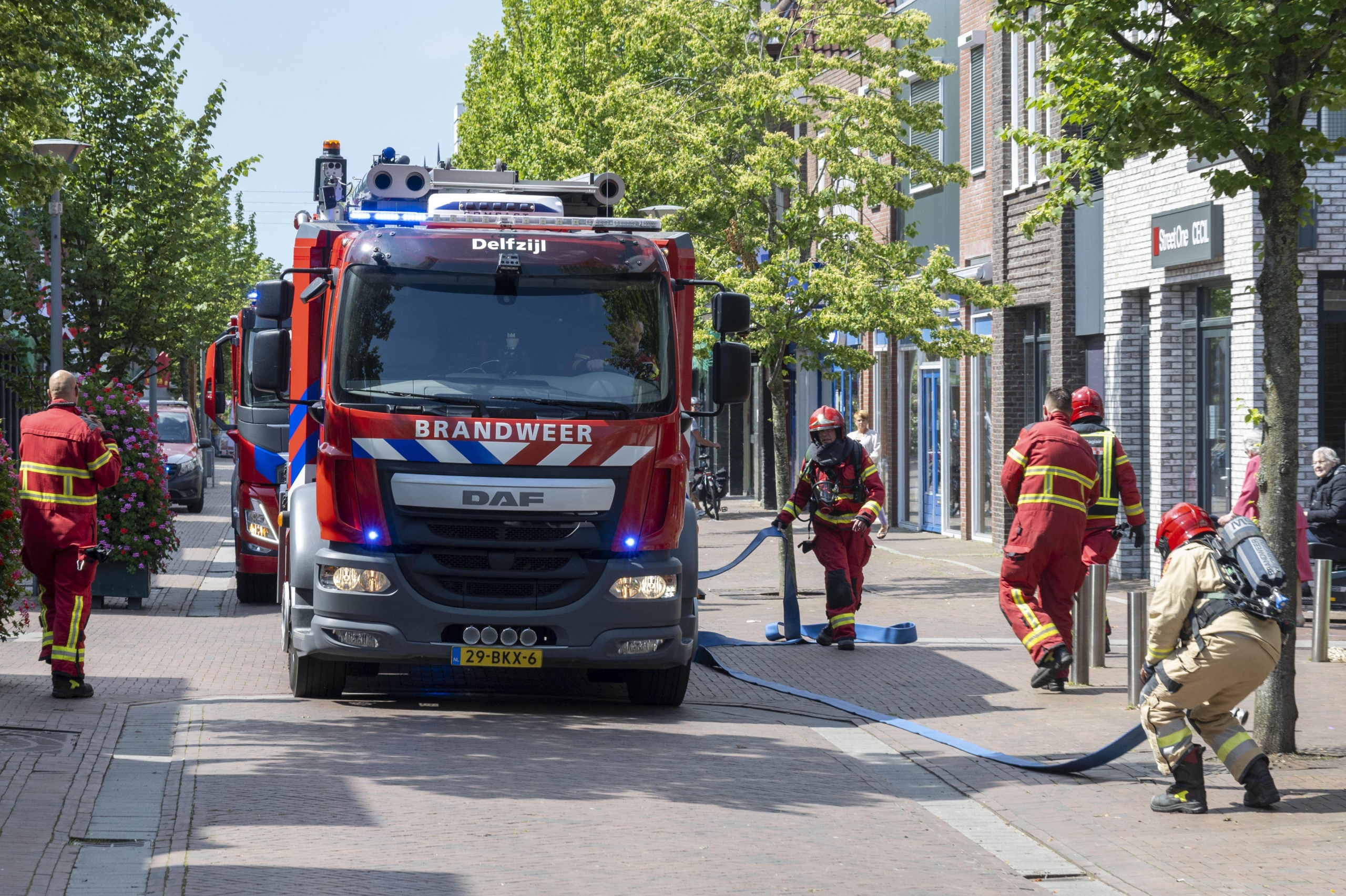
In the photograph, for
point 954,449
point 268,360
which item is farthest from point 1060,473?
point 954,449

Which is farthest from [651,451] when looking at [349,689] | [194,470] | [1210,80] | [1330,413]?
[194,470]

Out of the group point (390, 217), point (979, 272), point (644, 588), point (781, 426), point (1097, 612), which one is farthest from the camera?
point (979, 272)

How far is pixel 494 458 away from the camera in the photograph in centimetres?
966

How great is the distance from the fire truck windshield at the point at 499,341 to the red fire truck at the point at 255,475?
237 inches

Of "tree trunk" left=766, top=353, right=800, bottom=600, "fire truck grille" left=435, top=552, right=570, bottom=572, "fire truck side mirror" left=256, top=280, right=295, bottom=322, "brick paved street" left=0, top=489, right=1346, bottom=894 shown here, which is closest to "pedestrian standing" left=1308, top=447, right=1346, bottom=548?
A: "brick paved street" left=0, top=489, right=1346, bottom=894

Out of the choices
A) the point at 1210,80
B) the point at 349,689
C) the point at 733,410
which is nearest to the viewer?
the point at 1210,80

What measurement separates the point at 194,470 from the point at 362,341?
2383 cm

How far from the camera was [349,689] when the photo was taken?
1123 cm

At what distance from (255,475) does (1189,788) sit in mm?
10700

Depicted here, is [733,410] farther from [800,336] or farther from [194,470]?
[800,336]

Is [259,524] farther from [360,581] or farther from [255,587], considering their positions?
[360,581]

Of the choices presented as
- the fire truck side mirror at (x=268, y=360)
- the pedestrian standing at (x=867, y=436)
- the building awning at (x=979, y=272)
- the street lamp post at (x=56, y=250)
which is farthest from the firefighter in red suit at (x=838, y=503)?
the building awning at (x=979, y=272)

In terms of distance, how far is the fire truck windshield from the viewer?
9867 mm

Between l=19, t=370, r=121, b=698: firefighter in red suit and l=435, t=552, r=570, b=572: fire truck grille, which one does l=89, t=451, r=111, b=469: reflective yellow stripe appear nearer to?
l=19, t=370, r=121, b=698: firefighter in red suit
